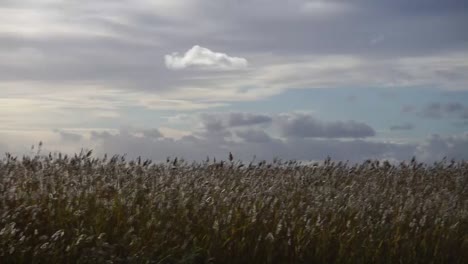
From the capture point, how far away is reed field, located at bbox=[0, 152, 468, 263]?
7258mm

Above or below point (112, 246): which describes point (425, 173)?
above

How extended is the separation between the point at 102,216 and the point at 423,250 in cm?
345

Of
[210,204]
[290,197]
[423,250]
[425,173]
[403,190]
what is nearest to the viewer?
[210,204]

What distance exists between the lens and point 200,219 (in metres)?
7.95

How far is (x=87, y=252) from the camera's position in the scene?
690 centimetres

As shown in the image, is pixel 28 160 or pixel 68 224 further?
pixel 28 160

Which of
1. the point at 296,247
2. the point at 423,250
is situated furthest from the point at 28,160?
the point at 423,250

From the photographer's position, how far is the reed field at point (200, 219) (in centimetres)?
726

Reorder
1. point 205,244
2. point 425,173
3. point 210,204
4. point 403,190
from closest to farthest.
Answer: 1. point 205,244
2. point 210,204
3. point 403,190
4. point 425,173

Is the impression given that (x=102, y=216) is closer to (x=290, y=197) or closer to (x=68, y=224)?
(x=68, y=224)

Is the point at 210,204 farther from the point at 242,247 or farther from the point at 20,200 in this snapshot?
the point at 20,200

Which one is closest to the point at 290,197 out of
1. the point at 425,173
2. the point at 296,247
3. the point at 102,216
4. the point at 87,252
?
the point at 296,247

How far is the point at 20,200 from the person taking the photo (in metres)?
7.95

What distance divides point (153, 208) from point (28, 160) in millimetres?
2889
